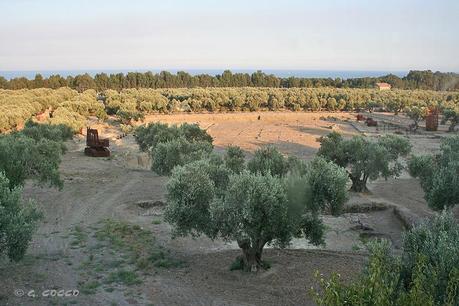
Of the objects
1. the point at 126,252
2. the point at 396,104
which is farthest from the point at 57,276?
the point at 396,104

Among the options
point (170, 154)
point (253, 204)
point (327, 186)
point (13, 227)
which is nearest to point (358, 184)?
point (170, 154)

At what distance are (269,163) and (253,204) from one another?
12.3 m

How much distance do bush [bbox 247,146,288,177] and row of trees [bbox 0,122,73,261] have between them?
13574mm

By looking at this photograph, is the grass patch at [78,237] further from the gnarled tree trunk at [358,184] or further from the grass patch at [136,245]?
the gnarled tree trunk at [358,184]

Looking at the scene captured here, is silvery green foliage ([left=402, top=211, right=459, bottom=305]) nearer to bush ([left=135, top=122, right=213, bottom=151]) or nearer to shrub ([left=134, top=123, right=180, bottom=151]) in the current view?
shrub ([left=134, top=123, right=180, bottom=151])

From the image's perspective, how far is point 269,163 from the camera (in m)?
31.9

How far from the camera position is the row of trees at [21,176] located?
1805 cm

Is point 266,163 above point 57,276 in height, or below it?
Result: above

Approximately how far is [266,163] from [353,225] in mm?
7273

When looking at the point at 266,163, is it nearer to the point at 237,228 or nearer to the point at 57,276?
the point at 237,228

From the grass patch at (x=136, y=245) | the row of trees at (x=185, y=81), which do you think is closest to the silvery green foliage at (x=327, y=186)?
the grass patch at (x=136, y=245)

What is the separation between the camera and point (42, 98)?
9588cm

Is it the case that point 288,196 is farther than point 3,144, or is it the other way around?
point 3,144

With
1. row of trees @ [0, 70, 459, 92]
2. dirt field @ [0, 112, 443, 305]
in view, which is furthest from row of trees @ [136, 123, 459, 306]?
row of trees @ [0, 70, 459, 92]
